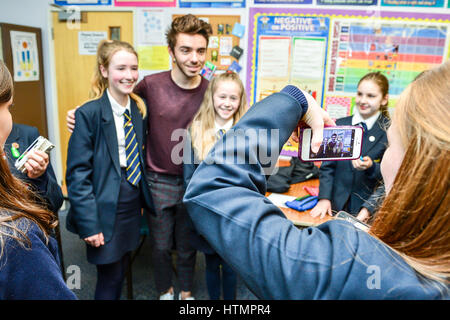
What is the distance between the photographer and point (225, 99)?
6.43 ft

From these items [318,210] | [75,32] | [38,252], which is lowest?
[318,210]

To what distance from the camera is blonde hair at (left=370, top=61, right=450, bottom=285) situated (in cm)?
50

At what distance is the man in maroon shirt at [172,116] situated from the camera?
1.98 m

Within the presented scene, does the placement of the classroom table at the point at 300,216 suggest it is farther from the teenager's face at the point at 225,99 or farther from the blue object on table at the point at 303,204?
the teenager's face at the point at 225,99

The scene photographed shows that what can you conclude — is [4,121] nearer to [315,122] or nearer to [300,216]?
[315,122]

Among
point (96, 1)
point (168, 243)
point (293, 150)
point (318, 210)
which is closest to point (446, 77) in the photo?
point (318, 210)

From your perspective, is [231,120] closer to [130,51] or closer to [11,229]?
[130,51]

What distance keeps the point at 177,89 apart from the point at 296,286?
1701 millimetres

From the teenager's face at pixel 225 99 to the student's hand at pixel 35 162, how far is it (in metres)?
0.95

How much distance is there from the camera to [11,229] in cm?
66

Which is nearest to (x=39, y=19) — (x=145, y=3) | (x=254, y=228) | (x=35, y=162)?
(x=145, y=3)

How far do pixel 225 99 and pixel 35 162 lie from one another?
3.43 feet

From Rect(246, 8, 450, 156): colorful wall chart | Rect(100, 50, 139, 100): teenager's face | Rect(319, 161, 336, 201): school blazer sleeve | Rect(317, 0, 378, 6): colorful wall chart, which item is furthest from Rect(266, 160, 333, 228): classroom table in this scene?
Rect(317, 0, 378, 6): colorful wall chart

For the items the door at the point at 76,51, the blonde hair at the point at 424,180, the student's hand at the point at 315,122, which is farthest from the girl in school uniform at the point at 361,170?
the door at the point at 76,51
